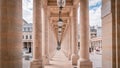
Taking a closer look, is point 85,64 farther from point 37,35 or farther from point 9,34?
point 9,34

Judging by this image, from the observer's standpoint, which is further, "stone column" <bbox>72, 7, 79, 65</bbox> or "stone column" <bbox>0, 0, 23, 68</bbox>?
"stone column" <bbox>72, 7, 79, 65</bbox>

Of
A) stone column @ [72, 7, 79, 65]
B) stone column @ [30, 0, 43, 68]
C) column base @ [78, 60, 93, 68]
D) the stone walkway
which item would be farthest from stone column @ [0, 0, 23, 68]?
stone column @ [72, 7, 79, 65]

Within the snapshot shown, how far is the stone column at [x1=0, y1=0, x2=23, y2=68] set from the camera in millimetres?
8422

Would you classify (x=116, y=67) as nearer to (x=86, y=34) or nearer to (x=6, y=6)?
(x=6, y=6)

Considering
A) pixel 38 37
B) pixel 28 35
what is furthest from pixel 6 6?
pixel 28 35

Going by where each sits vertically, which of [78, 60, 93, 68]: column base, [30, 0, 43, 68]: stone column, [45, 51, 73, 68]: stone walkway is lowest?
[45, 51, 73, 68]: stone walkway

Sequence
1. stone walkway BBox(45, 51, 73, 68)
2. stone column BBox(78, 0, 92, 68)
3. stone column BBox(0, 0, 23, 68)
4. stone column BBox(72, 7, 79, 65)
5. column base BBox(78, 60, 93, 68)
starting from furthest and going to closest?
1. stone column BBox(72, 7, 79, 65)
2. stone walkway BBox(45, 51, 73, 68)
3. stone column BBox(78, 0, 92, 68)
4. column base BBox(78, 60, 93, 68)
5. stone column BBox(0, 0, 23, 68)

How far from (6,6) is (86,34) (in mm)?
12162

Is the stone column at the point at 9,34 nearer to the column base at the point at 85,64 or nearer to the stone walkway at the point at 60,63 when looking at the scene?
the column base at the point at 85,64

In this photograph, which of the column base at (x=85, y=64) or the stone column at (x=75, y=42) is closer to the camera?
the column base at (x=85, y=64)

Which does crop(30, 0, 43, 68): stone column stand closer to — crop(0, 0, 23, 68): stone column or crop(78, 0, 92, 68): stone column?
crop(78, 0, 92, 68): stone column

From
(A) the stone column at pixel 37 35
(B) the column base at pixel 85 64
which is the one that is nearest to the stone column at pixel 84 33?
(B) the column base at pixel 85 64

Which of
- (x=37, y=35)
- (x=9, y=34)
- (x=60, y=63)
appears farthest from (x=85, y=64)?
(x=60, y=63)

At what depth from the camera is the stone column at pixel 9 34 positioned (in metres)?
8.42
